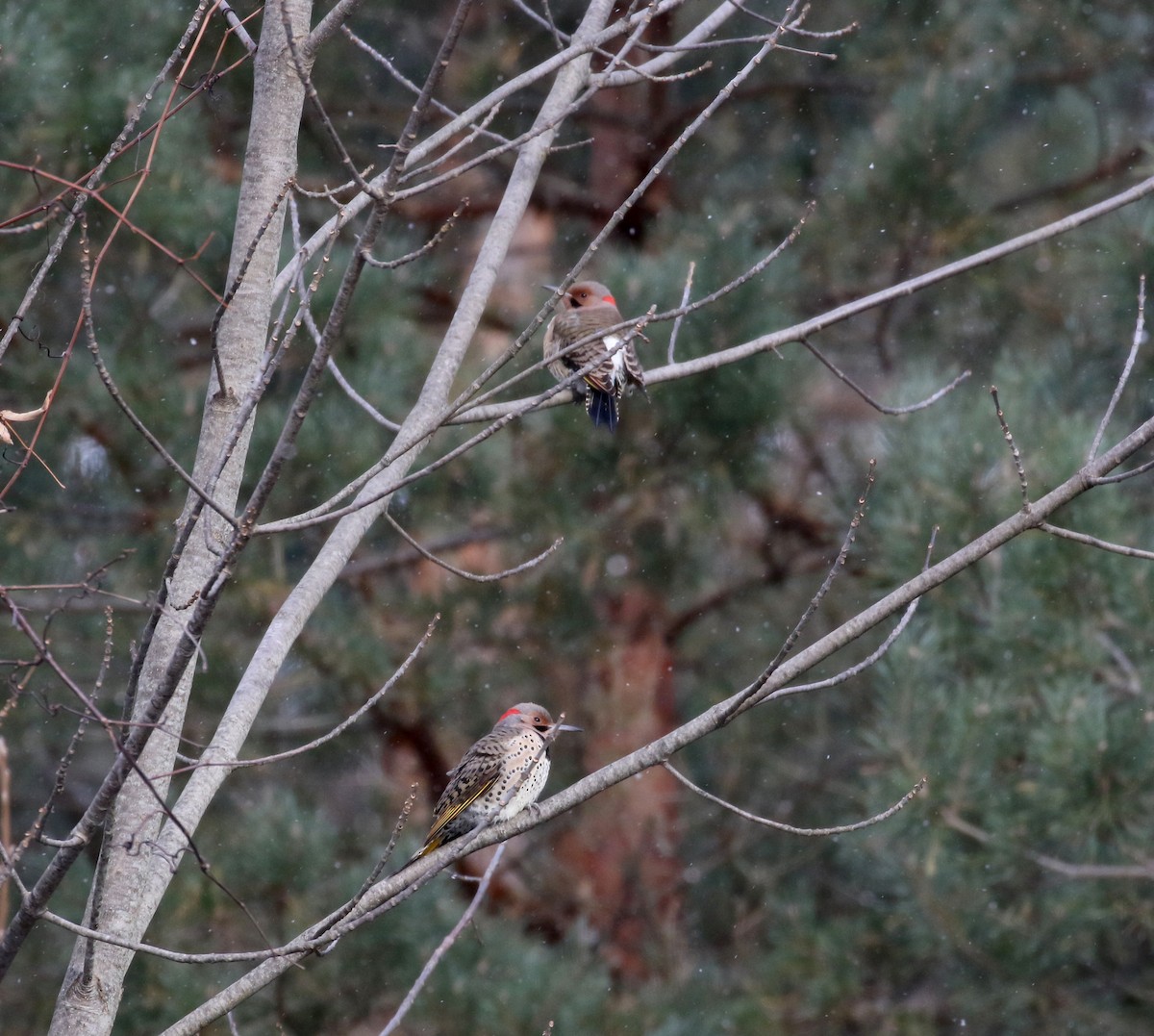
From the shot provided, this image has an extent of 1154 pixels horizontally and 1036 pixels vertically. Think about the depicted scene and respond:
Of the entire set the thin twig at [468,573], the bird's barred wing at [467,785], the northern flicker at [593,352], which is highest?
the northern flicker at [593,352]

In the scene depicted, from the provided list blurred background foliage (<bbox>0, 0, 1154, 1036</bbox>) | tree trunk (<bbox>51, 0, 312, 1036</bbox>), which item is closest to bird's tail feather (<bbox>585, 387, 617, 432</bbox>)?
blurred background foliage (<bbox>0, 0, 1154, 1036</bbox>)

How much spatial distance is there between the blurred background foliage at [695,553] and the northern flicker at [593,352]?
503 mm

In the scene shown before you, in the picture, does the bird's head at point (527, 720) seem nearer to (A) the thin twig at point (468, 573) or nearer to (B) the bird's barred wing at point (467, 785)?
(B) the bird's barred wing at point (467, 785)

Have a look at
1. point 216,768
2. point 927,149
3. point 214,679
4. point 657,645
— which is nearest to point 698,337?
point 927,149

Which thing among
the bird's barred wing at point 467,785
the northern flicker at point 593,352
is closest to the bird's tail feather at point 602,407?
the northern flicker at point 593,352

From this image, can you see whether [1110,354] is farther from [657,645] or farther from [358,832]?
[358,832]

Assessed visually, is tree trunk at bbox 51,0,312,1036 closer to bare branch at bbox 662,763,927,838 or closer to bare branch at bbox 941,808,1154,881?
bare branch at bbox 662,763,927,838

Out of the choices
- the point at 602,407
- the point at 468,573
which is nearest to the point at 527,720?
the point at 602,407

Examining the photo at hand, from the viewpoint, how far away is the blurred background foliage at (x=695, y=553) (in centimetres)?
500

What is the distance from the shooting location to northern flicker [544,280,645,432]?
3.85 metres

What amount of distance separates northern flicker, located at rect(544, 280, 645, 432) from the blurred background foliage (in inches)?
19.8

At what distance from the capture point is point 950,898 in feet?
17.1

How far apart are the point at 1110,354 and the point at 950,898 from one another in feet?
8.11

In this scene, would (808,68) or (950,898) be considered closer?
(950,898)
